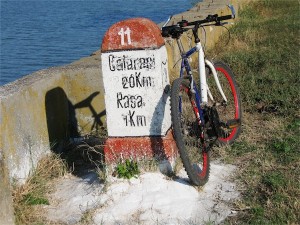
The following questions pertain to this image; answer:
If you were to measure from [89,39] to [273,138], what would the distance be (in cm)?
1110

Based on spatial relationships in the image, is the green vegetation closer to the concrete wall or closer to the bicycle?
the bicycle

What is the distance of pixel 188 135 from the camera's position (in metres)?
5.13

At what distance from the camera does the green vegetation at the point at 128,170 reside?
5000 millimetres

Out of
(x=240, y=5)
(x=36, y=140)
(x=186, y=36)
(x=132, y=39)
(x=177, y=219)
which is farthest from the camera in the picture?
(x=240, y=5)

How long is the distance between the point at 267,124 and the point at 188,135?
1484 millimetres

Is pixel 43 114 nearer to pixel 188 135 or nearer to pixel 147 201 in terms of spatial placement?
pixel 188 135

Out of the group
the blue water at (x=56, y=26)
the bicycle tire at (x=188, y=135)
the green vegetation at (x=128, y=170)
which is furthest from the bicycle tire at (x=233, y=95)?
the blue water at (x=56, y=26)

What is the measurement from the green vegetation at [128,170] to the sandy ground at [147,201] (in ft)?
0.16

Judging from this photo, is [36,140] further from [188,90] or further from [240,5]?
[240,5]

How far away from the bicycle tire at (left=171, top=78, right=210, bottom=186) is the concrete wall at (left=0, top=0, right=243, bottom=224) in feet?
4.46

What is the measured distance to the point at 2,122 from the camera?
16.3 feet

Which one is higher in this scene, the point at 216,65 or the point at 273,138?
the point at 216,65

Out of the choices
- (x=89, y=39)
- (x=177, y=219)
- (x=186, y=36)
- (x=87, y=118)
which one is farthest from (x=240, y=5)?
(x=177, y=219)

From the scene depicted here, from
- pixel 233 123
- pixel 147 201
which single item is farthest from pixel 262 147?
pixel 147 201
